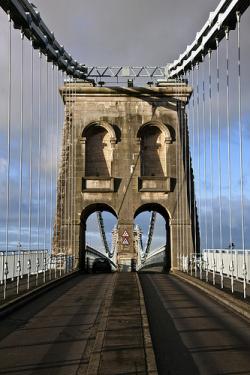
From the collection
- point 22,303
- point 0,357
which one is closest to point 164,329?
point 0,357

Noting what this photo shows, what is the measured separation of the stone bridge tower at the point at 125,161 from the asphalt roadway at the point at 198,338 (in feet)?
78.8

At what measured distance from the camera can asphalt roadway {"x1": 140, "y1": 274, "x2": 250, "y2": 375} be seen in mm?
7145

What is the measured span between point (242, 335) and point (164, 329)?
153 centimetres

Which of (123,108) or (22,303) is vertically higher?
(123,108)

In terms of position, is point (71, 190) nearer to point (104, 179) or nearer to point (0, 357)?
point (104, 179)

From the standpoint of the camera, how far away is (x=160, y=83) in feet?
137

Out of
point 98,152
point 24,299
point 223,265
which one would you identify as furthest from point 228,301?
point 98,152

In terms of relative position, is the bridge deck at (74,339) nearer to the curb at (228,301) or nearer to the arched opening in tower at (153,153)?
the curb at (228,301)

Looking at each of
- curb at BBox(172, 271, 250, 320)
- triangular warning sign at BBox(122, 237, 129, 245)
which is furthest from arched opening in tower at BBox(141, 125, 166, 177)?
curb at BBox(172, 271, 250, 320)

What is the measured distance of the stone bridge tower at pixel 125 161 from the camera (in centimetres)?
3916

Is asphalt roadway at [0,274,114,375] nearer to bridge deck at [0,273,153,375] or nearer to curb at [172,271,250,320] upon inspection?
bridge deck at [0,273,153,375]

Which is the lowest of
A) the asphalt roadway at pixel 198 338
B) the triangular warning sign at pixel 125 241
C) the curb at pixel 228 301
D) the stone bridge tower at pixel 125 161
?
the asphalt roadway at pixel 198 338

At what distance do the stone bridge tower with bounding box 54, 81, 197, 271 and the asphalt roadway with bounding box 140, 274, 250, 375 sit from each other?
2402 centimetres

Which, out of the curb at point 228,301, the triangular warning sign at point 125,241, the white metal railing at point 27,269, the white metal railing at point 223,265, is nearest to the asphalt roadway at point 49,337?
the white metal railing at point 27,269
